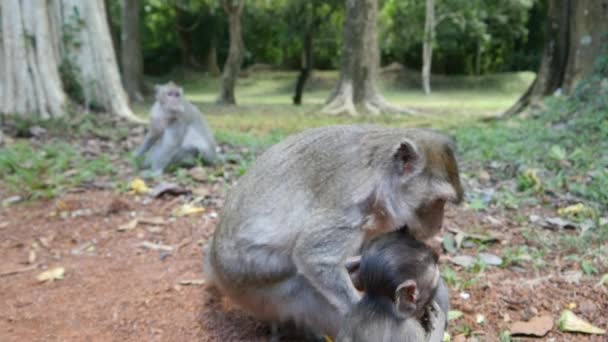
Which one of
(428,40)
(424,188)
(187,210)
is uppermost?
(428,40)

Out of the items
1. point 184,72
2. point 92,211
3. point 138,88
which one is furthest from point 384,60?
point 92,211

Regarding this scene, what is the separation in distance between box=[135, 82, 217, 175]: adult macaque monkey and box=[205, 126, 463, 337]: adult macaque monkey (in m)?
4.12

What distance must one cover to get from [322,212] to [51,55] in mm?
8133

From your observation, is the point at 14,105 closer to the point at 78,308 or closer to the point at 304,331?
the point at 78,308

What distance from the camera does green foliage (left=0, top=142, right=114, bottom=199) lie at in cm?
607

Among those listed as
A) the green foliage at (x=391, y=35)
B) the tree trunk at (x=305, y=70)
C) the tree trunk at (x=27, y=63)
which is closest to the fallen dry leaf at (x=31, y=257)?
the tree trunk at (x=27, y=63)

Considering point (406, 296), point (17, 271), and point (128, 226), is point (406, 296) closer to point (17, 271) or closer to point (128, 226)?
point (17, 271)

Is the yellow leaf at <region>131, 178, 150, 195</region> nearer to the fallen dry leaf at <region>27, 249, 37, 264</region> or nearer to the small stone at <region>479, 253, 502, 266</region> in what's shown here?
the fallen dry leaf at <region>27, 249, 37, 264</region>

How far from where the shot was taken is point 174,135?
7363mm

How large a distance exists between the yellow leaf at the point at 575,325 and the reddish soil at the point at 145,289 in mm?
47

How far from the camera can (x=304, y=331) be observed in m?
3.06

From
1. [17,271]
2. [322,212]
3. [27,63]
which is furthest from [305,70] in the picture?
[322,212]

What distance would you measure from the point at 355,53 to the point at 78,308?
11898mm

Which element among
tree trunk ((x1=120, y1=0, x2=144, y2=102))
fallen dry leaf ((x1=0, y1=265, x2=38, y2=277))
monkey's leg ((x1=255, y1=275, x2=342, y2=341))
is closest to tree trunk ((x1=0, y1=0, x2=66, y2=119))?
fallen dry leaf ((x1=0, y1=265, x2=38, y2=277))
